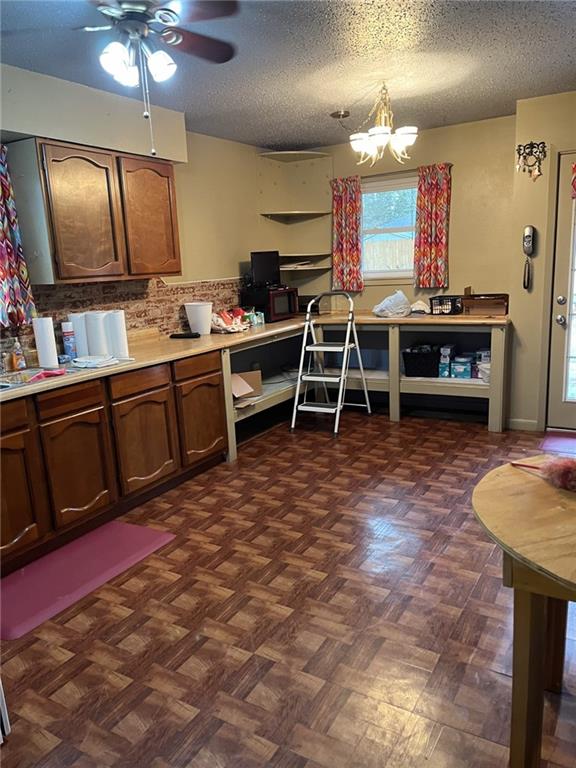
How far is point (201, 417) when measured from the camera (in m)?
3.70

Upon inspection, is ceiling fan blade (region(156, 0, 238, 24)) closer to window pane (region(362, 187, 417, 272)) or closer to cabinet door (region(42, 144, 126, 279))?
cabinet door (region(42, 144, 126, 279))

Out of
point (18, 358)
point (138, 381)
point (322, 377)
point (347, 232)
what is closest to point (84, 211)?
point (18, 358)

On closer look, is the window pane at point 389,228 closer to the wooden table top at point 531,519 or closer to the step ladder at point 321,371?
the step ladder at point 321,371

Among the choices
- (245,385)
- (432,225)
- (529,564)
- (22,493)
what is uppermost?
(432,225)

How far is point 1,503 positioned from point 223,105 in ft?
9.39

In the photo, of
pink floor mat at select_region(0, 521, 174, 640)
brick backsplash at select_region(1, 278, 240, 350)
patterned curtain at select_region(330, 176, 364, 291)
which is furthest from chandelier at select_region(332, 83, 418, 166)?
pink floor mat at select_region(0, 521, 174, 640)

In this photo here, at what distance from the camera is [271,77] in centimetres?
318

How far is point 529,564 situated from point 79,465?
2337 mm

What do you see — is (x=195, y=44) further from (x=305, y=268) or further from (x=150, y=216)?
(x=305, y=268)

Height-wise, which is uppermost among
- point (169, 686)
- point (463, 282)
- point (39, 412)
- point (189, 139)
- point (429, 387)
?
point (189, 139)

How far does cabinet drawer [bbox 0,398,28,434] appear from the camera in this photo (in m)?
2.49

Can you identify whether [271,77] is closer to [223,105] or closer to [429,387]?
[223,105]

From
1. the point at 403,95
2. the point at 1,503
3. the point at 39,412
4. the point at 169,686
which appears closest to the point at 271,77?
the point at 403,95

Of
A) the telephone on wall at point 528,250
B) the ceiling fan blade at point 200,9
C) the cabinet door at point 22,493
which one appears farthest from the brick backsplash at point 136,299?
the telephone on wall at point 528,250
